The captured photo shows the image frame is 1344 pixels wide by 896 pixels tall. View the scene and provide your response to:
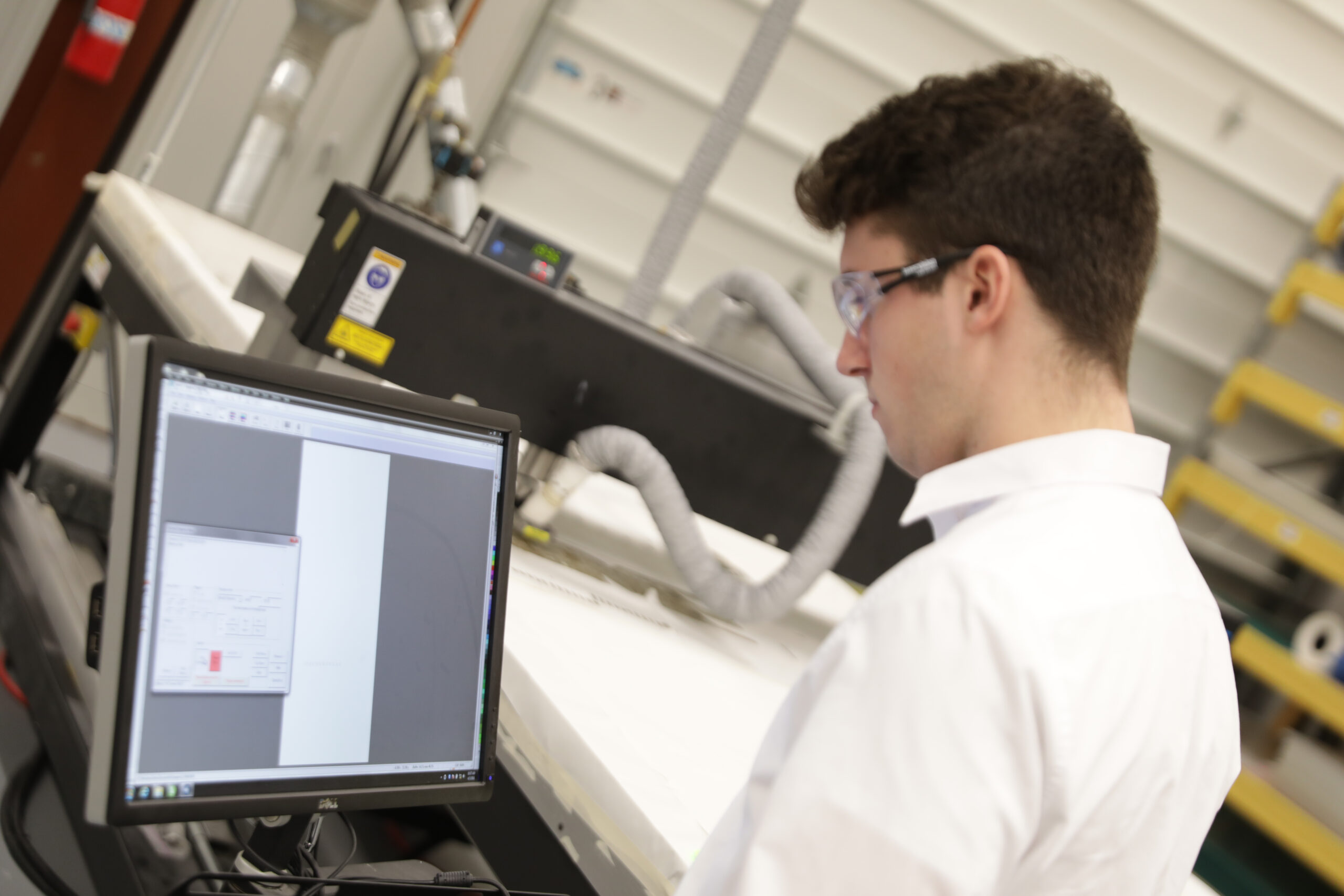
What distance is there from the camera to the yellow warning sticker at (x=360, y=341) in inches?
50.3

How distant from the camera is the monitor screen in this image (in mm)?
611

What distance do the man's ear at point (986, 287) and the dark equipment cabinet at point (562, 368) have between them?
0.61 metres

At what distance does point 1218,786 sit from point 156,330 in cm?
148

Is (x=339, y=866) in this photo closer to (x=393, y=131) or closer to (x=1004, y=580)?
(x=1004, y=580)

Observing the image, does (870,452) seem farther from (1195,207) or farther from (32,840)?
(1195,207)

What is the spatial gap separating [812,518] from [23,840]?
1118 mm

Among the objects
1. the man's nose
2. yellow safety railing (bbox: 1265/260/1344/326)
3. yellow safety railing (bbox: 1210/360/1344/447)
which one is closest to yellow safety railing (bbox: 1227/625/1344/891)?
yellow safety railing (bbox: 1210/360/1344/447)

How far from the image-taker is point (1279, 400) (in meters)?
3.31

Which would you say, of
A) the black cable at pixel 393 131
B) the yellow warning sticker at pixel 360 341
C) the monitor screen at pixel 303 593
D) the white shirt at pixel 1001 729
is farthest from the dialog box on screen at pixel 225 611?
the black cable at pixel 393 131

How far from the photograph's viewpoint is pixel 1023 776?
1.82 feet

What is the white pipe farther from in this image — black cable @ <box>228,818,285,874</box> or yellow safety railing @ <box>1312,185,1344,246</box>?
yellow safety railing @ <box>1312,185,1344,246</box>

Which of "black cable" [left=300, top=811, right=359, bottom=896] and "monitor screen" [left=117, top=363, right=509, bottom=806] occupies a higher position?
"monitor screen" [left=117, top=363, right=509, bottom=806]

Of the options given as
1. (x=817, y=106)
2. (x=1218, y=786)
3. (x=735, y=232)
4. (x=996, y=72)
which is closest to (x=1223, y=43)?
(x=817, y=106)

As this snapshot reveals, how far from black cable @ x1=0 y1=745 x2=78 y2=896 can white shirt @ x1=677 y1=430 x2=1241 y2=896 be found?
0.94 metres
